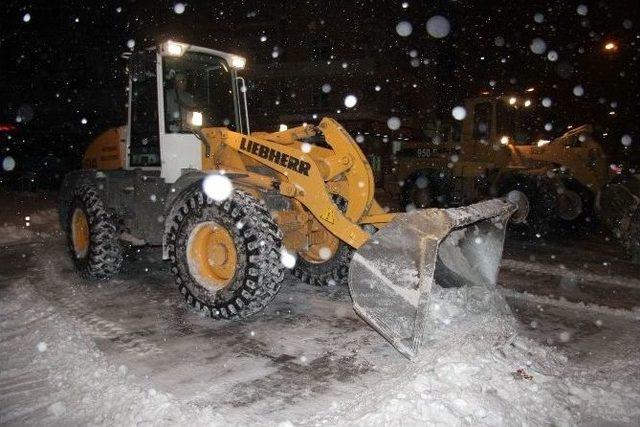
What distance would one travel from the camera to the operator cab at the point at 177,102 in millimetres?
5508

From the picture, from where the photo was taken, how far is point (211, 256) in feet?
15.7

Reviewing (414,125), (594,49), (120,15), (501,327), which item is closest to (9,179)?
(120,15)

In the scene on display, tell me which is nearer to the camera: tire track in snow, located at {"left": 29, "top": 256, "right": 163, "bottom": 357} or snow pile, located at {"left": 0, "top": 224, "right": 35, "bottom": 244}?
tire track in snow, located at {"left": 29, "top": 256, "right": 163, "bottom": 357}

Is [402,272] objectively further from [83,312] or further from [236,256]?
[83,312]

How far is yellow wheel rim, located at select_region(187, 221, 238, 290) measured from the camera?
15.4 feet

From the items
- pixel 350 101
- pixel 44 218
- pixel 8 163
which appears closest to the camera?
pixel 44 218

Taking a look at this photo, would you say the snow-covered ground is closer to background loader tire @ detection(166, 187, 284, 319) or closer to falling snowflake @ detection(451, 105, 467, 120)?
background loader tire @ detection(166, 187, 284, 319)

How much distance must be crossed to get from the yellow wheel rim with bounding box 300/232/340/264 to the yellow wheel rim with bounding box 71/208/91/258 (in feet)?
9.90

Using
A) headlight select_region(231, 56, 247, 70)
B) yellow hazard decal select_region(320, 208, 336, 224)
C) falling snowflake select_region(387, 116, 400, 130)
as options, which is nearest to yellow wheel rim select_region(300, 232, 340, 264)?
yellow hazard decal select_region(320, 208, 336, 224)

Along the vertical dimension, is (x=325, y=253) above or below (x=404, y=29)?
below

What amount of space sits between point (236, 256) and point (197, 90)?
95.5 inches

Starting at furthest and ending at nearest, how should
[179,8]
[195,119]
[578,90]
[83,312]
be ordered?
[179,8], [578,90], [195,119], [83,312]

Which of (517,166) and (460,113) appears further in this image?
(460,113)

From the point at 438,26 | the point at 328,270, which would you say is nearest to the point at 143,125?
the point at 328,270
